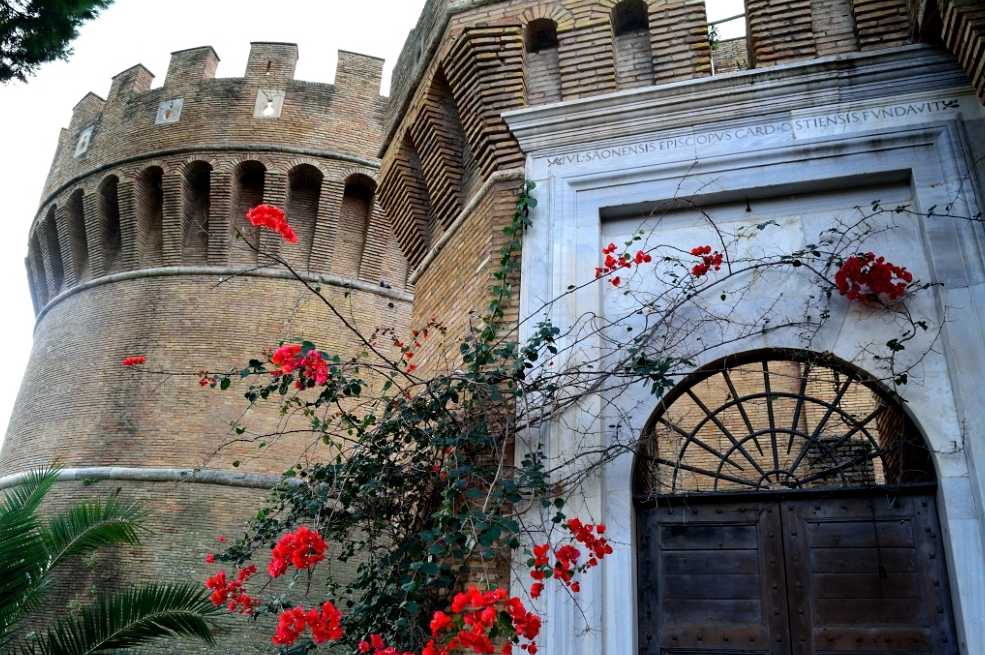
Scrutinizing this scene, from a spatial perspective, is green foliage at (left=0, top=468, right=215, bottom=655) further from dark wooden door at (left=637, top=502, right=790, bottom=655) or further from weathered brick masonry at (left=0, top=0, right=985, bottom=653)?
dark wooden door at (left=637, top=502, right=790, bottom=655)

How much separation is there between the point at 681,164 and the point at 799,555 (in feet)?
6.76

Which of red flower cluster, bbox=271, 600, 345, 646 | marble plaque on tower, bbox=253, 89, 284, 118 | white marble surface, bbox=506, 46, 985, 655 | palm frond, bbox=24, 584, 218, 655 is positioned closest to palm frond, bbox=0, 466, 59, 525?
palm frond, bbox=24, 584, 218, 655

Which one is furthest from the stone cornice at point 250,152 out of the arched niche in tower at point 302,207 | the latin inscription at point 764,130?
the latin inscription at point 764,130

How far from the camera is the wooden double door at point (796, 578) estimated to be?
11.5ft

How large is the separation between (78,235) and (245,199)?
287 centimetres

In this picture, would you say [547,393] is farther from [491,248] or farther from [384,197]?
[384,197]

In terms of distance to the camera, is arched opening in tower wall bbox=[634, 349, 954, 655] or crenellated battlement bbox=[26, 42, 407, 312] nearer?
arched opening in tower wall bbox=[634, 349, 954, 655]

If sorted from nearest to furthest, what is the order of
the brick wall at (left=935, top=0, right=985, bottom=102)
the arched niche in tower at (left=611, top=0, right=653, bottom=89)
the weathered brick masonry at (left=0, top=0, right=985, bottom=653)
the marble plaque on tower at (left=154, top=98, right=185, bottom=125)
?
the brick wall at (left=935, top=0, right=985, bottom=102) → the arched niche in tower at (left=611, top=0, right=653, bottom=89) → the weathered brick masonry at (left=0, top=0, right=985, bottom=653) → the marble plaque on tower at (left=154, top=98, right=185, bottom=125)

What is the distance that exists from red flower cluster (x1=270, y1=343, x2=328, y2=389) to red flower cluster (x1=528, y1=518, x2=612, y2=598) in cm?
117

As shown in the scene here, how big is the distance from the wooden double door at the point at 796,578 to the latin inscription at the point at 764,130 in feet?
6.20

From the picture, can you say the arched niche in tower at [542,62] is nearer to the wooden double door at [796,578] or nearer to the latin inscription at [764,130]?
the latin inscription at [764,130]

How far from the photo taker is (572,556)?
11.1 ft

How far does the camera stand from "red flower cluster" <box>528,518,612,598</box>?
128 inches

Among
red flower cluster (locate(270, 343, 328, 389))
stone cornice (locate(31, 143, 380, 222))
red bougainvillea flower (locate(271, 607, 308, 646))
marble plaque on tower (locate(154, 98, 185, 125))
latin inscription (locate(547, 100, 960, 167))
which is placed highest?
marble plaque on tower (locate(154, 98, 185, 125))
